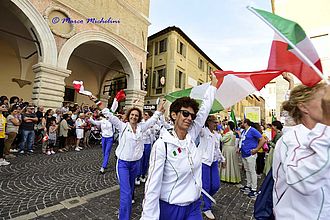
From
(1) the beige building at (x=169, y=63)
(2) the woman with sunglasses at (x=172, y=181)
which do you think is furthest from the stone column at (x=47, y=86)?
(1) the beige building at (x=169, y=63)

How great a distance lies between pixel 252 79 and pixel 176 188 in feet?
6.79

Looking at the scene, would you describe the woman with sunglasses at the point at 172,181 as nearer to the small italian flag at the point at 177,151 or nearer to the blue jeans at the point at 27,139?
the small italian flag at the point at 177,151

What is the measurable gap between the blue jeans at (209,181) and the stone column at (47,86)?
10075 mm

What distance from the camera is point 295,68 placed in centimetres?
181

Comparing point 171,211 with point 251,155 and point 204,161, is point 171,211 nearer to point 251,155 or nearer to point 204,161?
point 204,161

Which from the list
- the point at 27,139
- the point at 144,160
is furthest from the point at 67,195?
the point at 27,139

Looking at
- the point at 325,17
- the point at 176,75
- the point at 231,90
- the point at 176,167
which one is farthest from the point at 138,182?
the point at 176,75

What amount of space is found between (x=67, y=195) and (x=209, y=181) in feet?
10.4

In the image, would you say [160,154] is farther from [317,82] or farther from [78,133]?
[78,133]

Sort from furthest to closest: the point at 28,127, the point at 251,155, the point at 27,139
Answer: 1. the point at 27,139
2. the point at 28,127
3. the point at 251,155

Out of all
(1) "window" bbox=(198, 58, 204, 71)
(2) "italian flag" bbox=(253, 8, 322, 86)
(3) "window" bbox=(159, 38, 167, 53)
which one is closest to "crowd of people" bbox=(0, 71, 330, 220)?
(2) "italian flag" bbox=(253, 8, 322, 86)

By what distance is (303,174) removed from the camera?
3.46 feet

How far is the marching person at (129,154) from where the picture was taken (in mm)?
3195

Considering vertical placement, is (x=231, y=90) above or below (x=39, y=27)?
below
